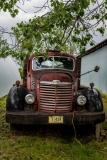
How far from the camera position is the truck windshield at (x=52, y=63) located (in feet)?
20.8

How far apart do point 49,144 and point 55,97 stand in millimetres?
982

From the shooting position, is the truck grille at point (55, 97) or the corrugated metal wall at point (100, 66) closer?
the truck grille at point (55, 97)

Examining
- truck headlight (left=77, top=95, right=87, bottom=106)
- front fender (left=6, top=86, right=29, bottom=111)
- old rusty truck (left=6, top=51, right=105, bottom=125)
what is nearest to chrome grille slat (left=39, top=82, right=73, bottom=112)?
old rusty truck (left=6, top=51, right=105, bottom=125)

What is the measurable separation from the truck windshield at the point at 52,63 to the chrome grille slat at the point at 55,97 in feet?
3.43

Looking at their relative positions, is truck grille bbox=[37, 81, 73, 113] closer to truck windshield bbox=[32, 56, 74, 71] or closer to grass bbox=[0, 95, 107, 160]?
grass bbox=[0, 95, 107, 160]

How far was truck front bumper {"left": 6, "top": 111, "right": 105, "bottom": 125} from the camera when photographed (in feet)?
16.5

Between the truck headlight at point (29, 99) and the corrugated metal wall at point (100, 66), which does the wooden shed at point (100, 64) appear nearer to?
the corrugated metal wall at point (100, 66)

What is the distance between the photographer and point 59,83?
5234mm

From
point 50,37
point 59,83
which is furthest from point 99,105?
point 50,37

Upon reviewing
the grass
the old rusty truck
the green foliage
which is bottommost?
the grass

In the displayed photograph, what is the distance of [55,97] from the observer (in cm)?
526

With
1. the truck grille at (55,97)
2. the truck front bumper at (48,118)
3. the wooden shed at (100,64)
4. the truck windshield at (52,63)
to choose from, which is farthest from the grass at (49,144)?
the wooden shed at (100,64)

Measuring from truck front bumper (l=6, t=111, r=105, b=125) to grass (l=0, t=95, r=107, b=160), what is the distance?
42 centimetres

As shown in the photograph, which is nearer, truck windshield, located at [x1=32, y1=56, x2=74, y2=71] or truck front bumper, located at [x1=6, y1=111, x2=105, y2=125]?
truck front bumper, located at [x1=6, y1=111, x2=105, y2=125]
